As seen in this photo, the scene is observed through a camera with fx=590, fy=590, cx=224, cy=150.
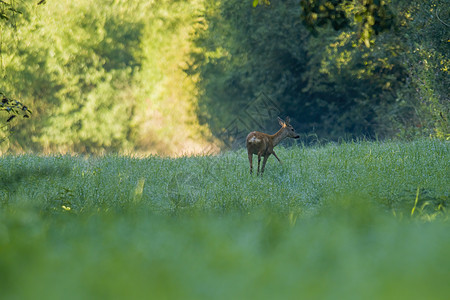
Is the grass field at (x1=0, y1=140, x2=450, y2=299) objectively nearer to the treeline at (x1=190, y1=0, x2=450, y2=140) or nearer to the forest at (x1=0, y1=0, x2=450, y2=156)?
the treeline at (x1=190, y1=0, x2=450, y2=140)

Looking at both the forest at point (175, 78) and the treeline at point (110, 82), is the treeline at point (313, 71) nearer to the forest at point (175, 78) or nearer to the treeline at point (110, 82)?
the forest at point (175, 78)

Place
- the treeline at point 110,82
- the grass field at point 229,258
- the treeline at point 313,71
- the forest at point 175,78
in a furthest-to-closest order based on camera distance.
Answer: the treeline at point 110,82 < the forest at point 175,78 < the treeline at point 313,71 < the grass field at point 229,258

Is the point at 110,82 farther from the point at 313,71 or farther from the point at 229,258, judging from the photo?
the point at 229,258

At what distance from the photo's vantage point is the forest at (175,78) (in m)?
23.3

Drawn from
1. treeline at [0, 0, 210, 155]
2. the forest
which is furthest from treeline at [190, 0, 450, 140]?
treeline at [0, 0, 210, 155]

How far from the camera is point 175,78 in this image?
25969mm

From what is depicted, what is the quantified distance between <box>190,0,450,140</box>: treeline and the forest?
55mm

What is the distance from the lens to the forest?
23297mm

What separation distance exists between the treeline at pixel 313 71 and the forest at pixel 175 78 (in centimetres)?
6

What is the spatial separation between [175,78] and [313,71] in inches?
248

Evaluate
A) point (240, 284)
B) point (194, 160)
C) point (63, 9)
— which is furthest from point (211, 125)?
point (240, 284)

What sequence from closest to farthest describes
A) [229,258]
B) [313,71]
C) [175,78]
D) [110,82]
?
1. [229,258]
2. [313,71]
3. [175,78]
4. [110,82]

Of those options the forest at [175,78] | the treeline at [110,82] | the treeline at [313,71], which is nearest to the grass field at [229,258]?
the treeline at [313,71]

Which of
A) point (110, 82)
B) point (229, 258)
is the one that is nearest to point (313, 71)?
point (110, 82)
